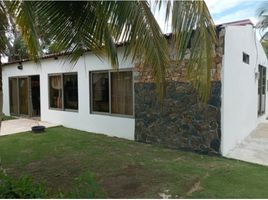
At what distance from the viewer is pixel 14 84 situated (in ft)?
50.9

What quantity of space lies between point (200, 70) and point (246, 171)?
Answer: 3471 mm

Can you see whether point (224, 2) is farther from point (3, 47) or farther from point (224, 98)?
point (3, 47)

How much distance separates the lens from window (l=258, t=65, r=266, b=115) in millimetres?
13290

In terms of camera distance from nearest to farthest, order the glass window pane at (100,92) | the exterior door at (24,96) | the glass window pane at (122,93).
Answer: the glass window pane at (122,93), the glass window pane at (100,92), the exterior door at (24,96)

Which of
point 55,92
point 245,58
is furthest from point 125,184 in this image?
point 55,92

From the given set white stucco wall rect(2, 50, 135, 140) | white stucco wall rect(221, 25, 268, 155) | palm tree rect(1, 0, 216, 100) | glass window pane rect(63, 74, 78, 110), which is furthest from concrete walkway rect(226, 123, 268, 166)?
glass window pane rect(63, 74, 78, 110)

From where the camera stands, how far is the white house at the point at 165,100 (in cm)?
717

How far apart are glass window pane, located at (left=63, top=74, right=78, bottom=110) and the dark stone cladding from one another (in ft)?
12.2

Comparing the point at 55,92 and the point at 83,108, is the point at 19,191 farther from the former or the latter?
the point at 55,92

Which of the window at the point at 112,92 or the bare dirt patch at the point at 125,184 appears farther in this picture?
the window at the point at 112,92

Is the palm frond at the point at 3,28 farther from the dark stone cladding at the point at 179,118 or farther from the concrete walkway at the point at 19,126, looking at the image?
the concrete walkway at the point at 19,126

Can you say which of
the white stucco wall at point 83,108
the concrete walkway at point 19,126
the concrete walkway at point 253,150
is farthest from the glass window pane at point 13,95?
the concrete walkway at point 253,150

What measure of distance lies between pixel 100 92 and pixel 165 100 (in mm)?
3214

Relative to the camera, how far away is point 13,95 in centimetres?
1565
